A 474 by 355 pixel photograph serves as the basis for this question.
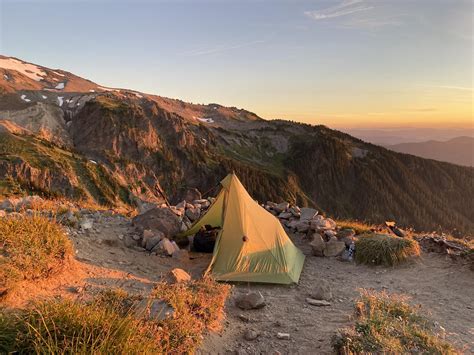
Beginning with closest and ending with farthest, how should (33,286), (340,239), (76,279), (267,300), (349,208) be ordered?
1. (33,286)
2. (76,279)
3. (267,300)
4. (340,239)
5. (349,208)

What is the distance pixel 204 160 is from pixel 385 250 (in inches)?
3664

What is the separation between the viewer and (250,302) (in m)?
7.98

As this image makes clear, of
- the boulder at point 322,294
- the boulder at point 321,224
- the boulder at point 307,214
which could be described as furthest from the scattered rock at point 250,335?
the boulder at point 307,214

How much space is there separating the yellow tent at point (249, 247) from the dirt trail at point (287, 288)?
1.26 feet

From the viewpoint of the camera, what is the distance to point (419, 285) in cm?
1023

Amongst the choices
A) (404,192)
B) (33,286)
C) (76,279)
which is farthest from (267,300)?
(404,192)

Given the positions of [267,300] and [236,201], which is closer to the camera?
[267,300]

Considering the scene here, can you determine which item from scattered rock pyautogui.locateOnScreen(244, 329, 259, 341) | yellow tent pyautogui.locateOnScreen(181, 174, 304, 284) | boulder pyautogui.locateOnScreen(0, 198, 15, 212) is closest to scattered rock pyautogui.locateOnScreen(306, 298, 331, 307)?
yellow tent pyautogui.locateOnScreen(181, 174, 304, 284)

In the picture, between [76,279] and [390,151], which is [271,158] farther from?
[76,279]

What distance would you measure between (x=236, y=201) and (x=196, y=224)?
2.02m

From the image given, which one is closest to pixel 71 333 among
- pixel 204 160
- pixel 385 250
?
pixel 385 250

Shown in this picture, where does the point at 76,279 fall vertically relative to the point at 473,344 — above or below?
above

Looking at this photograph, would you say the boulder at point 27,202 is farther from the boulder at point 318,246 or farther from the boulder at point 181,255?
the boulder at point 318,246

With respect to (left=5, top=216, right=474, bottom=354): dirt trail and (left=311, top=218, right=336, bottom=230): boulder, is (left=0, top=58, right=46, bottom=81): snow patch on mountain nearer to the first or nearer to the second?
(left=311, top=218, right=336, bottom=230): boulder
